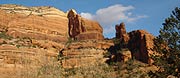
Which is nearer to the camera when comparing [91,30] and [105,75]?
[105,75]

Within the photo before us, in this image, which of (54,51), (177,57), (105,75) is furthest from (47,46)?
(177,57)

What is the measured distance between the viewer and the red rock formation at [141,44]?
92812 mm

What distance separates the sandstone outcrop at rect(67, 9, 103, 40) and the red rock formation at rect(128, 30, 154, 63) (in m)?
17.7

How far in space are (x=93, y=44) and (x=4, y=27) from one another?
22.6 meters

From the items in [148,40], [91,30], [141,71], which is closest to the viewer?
[141,71]

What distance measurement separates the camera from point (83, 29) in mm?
117125

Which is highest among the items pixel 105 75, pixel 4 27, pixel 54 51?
pixel 4 27

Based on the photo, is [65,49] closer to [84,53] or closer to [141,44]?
[84,53]

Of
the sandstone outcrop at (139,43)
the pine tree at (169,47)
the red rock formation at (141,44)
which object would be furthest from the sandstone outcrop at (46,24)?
the pine tree at (169,47)

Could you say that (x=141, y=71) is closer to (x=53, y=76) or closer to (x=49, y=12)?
(x=53, y=76)

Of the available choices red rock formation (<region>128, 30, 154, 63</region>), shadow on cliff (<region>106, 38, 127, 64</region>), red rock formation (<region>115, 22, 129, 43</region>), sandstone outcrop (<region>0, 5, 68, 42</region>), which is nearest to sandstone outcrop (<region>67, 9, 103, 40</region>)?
sandstone outcrop (<region>0, 5, 68, 42</region>)

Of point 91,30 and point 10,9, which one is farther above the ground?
point 10,9

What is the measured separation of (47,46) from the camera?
103 metres

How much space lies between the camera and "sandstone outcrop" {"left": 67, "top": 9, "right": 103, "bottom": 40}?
11538 centimetres
